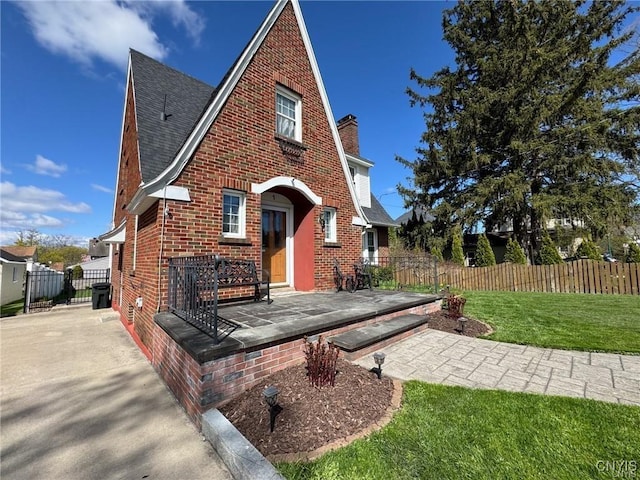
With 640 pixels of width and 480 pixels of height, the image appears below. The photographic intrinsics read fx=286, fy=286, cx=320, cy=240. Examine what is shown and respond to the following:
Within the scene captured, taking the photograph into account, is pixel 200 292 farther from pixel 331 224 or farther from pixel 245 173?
pixel 331 224

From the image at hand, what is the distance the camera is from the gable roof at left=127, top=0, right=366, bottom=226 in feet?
17.3

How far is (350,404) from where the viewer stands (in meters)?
2.97

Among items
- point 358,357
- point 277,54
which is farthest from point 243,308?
point 277,54

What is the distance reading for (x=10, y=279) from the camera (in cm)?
1588

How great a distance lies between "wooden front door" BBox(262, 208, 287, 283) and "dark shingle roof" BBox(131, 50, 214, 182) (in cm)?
277

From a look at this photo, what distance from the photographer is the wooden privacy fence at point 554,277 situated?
1076 cm

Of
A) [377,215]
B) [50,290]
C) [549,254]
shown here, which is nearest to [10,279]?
[50,290]

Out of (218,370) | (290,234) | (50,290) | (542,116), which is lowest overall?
(50,290)

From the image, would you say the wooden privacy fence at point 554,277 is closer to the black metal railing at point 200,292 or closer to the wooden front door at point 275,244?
the wooden front door at point 275,244

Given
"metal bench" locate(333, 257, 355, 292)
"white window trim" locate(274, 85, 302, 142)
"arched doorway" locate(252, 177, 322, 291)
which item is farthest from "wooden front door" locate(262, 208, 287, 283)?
"white window trim" locate(274, 85, 302, 142)

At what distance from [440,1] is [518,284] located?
17.5m

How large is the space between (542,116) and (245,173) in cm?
1638

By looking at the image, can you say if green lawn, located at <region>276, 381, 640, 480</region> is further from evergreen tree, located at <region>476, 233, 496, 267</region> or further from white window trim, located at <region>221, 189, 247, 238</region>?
evergreen tree, located at <region>476, 233, 496, 267</region>

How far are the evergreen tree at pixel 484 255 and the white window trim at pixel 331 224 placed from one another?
10.4 meters
